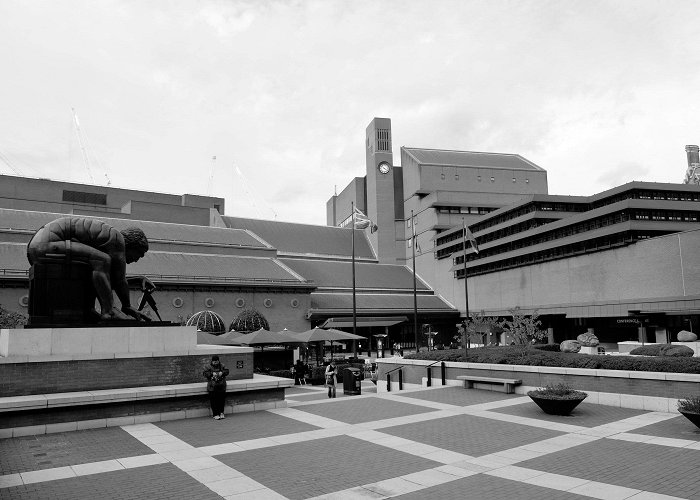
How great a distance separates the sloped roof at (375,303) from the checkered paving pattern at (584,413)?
4415 centimetres

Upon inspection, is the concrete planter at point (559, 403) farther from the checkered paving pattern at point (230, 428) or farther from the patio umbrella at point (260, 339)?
the patio umbrella at point (260, 339)

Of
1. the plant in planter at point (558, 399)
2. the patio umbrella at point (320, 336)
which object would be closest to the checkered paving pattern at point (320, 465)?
the plant in planter at point (558, 399)

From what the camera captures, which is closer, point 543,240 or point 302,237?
point 543,240

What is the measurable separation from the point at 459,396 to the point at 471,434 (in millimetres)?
6394

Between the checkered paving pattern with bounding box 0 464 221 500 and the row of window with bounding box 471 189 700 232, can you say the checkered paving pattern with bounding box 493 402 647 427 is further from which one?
the row of window with bounding box 471 189 700 232

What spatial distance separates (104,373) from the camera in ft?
47.0

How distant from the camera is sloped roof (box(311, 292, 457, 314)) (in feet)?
205

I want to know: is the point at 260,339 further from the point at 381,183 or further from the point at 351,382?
the point at 381,183

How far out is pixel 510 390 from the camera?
19.0 meters

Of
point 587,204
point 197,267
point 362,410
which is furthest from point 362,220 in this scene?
point 362,410

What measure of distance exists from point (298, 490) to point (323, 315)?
170 ft

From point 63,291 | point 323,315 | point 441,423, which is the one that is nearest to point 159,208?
point 323,315

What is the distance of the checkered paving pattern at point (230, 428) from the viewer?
40.1ft

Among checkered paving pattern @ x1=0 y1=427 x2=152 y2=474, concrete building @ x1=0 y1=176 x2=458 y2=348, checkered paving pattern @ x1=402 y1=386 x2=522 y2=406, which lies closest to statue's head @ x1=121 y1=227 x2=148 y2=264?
checkered paving pattern @ x1=0 y1=427 x2=152 y2=474
